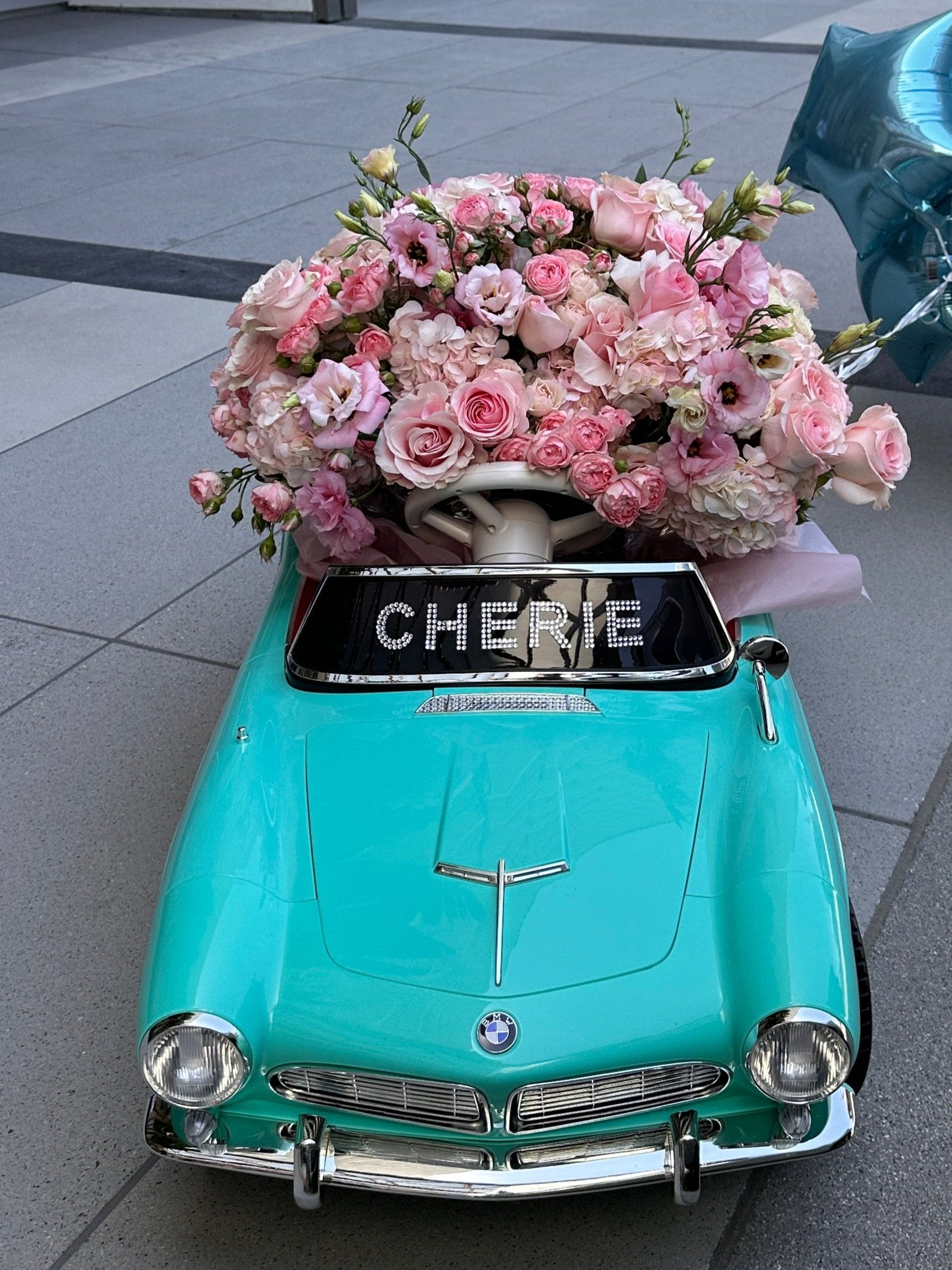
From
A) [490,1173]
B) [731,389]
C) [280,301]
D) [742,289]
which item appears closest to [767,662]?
[731,389]

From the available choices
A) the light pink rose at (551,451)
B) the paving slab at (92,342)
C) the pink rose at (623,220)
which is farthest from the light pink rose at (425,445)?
the paving slab at (92,342)

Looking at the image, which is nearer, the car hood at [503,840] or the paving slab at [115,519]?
the car hood at [503,840]

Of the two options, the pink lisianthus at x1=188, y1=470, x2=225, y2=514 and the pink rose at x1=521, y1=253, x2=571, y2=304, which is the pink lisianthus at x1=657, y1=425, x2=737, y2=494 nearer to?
the pink rose at x1=521, y1=253, x2=571, y2=304

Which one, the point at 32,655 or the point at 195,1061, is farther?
the point at 32,655

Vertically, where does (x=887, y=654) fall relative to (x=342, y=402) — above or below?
below

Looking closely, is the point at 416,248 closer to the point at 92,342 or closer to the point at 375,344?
the point at 375,344

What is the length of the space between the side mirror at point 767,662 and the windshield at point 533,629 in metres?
0.07

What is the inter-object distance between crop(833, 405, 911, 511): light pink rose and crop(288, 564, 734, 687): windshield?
0.45m

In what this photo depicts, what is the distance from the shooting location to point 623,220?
329 centimetres

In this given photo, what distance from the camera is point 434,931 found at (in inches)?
98.7

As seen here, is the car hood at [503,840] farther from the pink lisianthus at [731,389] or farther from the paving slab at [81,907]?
the paving slab at [81,907]

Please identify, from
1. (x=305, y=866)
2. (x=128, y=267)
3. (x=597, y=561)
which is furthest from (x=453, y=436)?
(x=128, y=267)

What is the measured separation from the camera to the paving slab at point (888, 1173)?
2615 millimetres

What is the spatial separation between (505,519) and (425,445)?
284 mm
